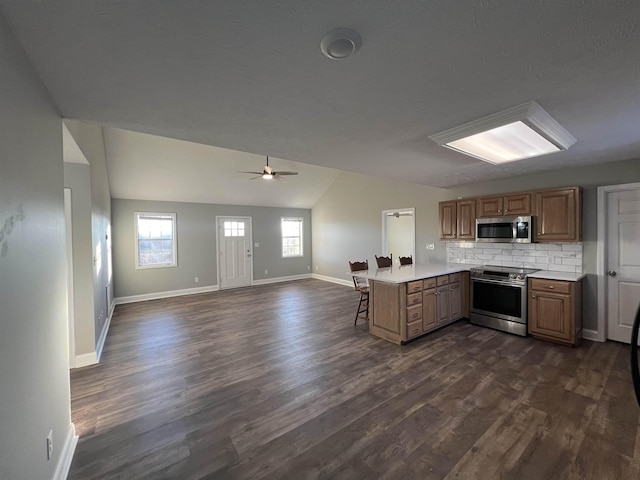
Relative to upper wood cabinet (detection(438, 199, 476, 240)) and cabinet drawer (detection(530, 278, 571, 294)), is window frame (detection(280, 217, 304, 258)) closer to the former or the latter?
upper wood cabinet (detection(438, 199, 476, 240))

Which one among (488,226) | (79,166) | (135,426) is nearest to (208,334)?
(135,426)

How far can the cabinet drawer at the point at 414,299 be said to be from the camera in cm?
362

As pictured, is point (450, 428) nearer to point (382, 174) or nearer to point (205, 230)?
point (382, 174)

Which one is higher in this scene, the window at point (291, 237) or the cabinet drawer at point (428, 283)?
the window at point (291, 237)

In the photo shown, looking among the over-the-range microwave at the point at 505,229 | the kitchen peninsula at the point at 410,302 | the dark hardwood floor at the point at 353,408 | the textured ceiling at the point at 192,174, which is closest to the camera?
the dark hardwood floor at the point at 353,408

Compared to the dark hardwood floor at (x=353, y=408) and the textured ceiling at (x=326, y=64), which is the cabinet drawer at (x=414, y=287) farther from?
the textured ceiling at (x=326, y=64)

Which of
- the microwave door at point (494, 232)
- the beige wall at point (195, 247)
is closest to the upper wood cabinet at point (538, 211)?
the microwave door at point (494, 232)

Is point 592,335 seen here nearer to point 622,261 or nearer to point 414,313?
point 622,261

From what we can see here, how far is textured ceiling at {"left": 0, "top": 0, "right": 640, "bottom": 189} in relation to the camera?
3.53 feet

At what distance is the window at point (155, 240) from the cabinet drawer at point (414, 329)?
19.2 feet

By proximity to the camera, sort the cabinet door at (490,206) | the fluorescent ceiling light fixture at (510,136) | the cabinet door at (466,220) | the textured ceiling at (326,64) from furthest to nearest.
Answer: the cabinet door at (466,220) < the cabinet door at (490,206) < the fluorescent ceiling light fixture at (510,136) < the textured ceiling at (326,64)

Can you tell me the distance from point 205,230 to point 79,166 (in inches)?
165

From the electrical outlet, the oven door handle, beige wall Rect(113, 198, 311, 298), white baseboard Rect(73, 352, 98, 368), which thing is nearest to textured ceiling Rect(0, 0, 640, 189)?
the electrical outlet

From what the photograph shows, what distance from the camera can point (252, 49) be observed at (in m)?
1.29
